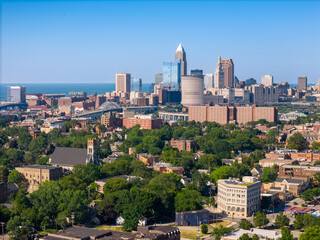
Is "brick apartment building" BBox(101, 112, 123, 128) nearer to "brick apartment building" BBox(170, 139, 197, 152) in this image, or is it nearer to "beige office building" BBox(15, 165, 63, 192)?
"brick apartment building" BBox(170, 139, 197, 152)

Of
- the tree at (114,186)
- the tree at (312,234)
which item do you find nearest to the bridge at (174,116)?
the tree at (114,186)

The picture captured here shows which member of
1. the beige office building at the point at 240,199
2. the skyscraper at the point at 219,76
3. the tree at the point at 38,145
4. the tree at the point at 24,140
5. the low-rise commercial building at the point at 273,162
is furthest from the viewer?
the skyscraper at the point at 219,76

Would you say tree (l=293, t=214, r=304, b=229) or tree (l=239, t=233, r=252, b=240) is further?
tree (l=293, t=214, r=304, b=229)

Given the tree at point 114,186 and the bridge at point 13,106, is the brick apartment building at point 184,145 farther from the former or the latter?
the bridge at point 13,106

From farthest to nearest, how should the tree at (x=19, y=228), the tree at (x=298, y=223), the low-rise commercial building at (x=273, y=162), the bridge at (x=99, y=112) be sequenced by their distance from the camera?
1. the bridge at (x=99, y=112)
2. the low-rise commercial building at (x=273, y=162)
3. the tree at (x=298, y=223)
4. the tree at (x=19, y=228)

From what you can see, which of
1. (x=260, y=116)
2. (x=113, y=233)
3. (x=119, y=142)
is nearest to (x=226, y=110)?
(x=260, y=116)

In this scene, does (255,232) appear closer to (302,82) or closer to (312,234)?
(312,234)

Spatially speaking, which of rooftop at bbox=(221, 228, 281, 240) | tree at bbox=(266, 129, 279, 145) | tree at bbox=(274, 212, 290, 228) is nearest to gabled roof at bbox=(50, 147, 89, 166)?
tree at bbox=(274, 212, 290, 228)
